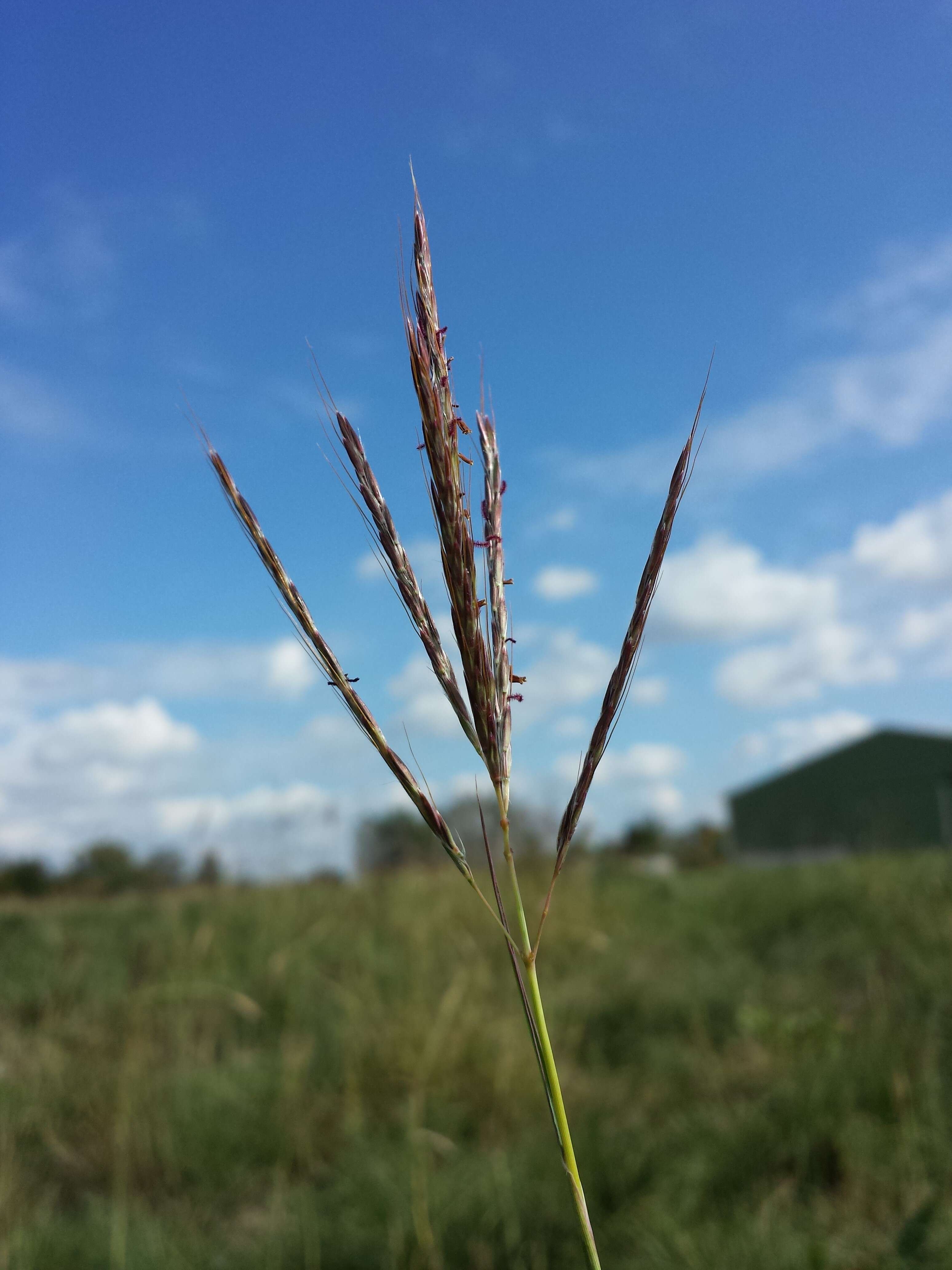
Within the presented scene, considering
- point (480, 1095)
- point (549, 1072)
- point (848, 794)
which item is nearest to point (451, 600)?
point (549, 1072)

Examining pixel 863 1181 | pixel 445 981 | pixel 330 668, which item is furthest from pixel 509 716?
pixel 445 981

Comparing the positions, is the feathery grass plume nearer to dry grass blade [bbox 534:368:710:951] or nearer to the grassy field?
dry grass blade [bbox 534:368:710:951]

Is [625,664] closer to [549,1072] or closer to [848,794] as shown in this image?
[549,1072]

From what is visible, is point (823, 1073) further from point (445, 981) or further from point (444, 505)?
point (444, 505)

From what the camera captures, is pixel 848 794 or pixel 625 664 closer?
pixel 625 664

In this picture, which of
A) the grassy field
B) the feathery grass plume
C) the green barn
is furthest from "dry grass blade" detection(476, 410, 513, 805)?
the green barn

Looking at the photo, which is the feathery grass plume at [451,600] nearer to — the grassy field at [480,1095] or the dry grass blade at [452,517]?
the dry grass blade at [452,517]
